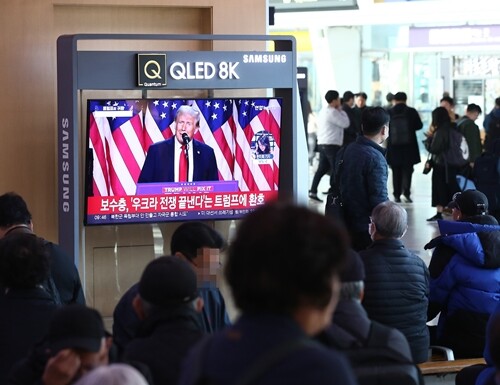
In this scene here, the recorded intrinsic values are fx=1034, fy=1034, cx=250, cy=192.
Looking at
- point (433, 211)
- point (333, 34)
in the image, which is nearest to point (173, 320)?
point (433, 211)

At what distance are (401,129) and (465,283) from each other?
28.6 feet

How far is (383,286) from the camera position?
482cm

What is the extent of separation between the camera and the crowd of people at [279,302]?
194 cm

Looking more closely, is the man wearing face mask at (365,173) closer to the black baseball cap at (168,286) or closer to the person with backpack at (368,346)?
the person with backpack at (368,346)

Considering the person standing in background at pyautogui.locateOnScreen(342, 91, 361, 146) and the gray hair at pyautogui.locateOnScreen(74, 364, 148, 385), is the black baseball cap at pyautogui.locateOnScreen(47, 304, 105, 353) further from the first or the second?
the person standing in background at pyautogui.locateOnScreen(342, 91, 361, 146)

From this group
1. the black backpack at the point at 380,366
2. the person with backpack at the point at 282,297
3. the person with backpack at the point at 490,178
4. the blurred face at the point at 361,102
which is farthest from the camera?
the blurred face at the point at 361,102

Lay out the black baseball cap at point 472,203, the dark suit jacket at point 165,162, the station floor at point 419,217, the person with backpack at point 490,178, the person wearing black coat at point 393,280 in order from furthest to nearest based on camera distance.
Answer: the person with backpack at point 490,178 → the station floor at point 419,217 → the dark suit jacket at point 165,162 → the black baseball cap at point 472,203 → the person wearing black coat at point 393,280

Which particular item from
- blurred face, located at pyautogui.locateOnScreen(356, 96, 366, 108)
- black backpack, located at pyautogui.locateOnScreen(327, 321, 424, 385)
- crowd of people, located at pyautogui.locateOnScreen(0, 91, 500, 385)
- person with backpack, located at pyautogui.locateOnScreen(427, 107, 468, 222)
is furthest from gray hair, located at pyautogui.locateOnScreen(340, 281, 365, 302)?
blurred face, located at pyautogui.locateOnScreen(356, 96, 366, 108)

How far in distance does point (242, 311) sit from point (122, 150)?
456cm

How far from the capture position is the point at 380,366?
3.16 meters

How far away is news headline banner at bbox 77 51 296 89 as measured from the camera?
242 inches

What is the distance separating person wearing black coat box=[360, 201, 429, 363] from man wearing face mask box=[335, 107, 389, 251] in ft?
5.48

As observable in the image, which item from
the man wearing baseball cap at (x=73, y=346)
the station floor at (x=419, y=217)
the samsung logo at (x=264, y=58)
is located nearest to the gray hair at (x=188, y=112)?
the samsung logo at (x=264, y=58)

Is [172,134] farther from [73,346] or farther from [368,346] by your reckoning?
[73,346]
